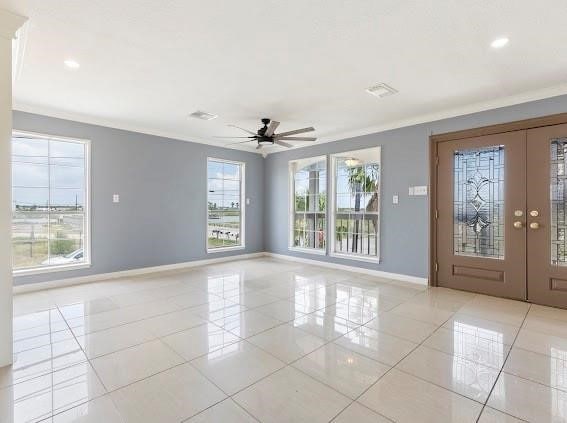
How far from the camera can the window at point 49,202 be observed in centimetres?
426

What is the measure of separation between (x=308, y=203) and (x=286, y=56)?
401cm

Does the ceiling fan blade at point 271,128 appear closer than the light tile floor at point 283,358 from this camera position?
No

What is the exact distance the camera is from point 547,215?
11.9 feet

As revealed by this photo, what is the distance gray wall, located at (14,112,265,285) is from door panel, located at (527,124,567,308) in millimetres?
5297

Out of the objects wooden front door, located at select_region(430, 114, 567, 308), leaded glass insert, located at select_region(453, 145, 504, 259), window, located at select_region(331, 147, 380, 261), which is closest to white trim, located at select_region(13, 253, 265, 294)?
window, located at select_region(331, 147, 380, 261)

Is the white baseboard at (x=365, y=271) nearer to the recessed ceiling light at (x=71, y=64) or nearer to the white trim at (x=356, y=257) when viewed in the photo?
the white trim at (x=356, y=257)

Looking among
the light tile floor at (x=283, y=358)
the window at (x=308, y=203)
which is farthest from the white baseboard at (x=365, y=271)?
the light tile floor at (x=283, y=358)

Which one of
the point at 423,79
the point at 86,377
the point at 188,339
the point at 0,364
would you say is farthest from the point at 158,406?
the point at 423,79

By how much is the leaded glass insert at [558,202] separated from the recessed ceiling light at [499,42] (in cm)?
183

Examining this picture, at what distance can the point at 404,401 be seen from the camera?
1840mm

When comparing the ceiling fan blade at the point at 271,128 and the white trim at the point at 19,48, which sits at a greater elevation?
the white trim at the point at 19,48

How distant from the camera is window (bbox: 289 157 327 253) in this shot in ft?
20.5

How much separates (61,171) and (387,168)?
531cm

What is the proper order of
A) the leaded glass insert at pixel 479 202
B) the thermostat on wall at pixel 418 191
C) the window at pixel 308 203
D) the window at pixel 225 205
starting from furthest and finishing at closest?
the window at pixel 225 205 < the window at pixel 308 203 < the thermostat on wall at pixel 418 191 < the leaded glass insert at pixel 479 202
